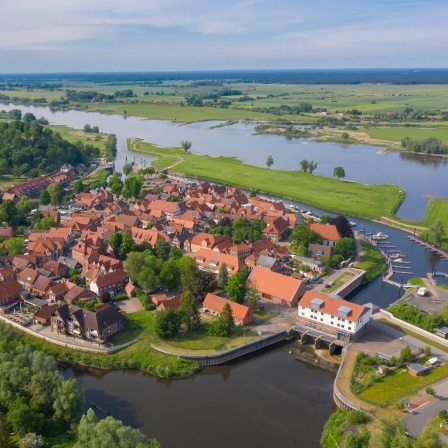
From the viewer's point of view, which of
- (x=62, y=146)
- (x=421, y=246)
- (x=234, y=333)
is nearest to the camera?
(x=234, y=333)

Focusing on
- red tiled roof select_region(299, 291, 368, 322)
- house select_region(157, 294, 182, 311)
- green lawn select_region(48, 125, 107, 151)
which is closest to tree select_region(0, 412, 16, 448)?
house select_region(157, 294, 182, 311)

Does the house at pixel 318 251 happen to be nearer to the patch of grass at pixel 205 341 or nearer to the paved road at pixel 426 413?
the patch of grass at pixel 205 341

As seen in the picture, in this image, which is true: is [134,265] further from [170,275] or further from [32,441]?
[32,441]

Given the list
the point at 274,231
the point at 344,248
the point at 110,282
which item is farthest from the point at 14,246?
the point at 344,248

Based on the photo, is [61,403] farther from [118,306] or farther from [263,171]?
[263,171]

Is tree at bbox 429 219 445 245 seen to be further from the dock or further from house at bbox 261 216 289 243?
house at bbox 261 216 289 243

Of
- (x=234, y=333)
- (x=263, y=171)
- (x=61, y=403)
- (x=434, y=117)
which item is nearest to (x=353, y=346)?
(x=234, y=333)
